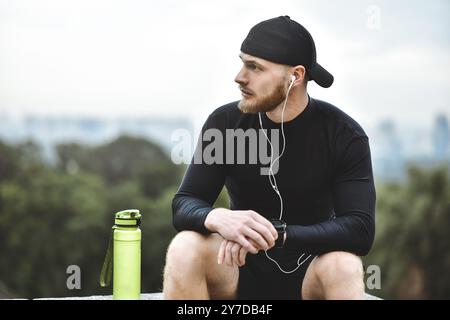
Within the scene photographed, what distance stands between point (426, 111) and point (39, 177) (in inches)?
776

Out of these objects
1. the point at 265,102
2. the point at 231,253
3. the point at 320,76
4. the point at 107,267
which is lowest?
the point at 107,267

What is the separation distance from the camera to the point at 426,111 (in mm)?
31781

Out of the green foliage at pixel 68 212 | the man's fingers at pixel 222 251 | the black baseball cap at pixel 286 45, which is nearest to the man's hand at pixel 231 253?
the man's fingers at pixel 222 251

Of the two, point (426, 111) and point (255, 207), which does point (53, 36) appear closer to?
point (426, 111)

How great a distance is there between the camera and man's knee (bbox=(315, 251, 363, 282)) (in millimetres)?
2305

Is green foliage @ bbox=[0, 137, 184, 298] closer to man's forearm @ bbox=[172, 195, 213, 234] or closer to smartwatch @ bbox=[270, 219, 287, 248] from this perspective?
man's forearm @ bbox=[172, 195, 213, 234]

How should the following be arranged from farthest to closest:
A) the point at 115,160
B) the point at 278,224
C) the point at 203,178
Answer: the point at 115,160 < the point at 203,178 < the point at 278,224

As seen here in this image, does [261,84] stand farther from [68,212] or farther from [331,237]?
[68,212]

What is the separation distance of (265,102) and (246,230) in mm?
589

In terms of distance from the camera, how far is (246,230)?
2.31 metres

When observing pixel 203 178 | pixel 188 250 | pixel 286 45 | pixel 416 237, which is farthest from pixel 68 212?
pixel 188 250

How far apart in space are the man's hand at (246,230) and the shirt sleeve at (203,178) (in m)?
0.14

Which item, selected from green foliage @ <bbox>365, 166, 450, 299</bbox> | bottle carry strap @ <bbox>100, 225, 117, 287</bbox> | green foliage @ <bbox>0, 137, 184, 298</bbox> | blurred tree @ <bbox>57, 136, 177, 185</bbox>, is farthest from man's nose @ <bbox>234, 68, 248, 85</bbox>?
blurred tree @ <bbox>57, 136, 177, 185</bbox>

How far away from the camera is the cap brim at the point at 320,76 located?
2.69 m
